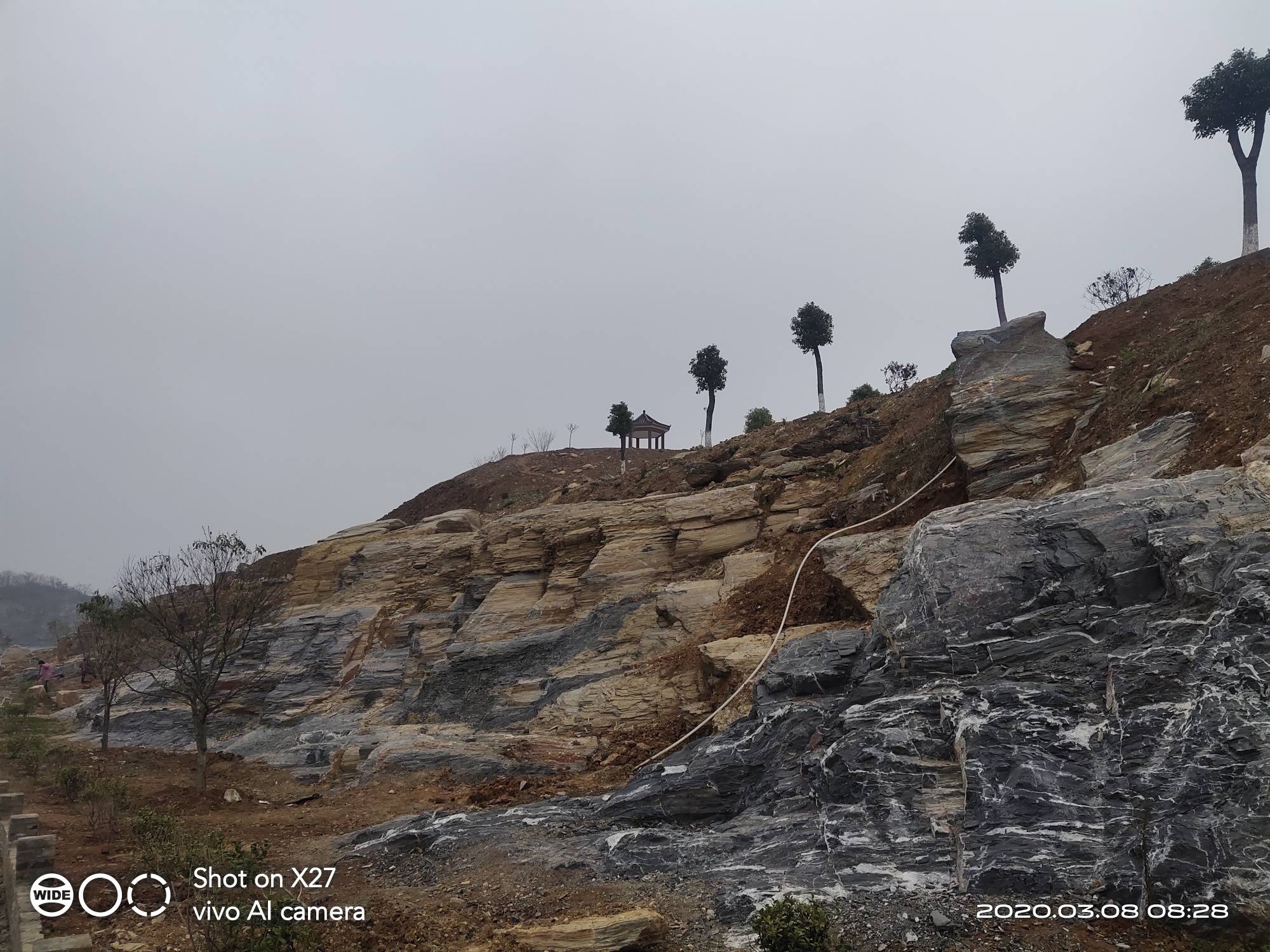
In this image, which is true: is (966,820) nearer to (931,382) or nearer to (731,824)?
(731,824)

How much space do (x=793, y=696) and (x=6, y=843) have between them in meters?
10.6

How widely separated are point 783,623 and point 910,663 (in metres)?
4.24

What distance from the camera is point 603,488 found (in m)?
29.2

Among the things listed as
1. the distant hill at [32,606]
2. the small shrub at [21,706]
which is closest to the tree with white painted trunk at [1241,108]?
the small shrub at [21,706]

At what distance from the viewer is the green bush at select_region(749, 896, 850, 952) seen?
593 centimetres

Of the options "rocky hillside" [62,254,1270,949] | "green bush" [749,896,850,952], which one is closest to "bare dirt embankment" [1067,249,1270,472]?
"rocky hillside" [62,254,1270,949]

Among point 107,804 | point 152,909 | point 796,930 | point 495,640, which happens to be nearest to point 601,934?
point 796,930

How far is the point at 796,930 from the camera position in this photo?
5.99 meters

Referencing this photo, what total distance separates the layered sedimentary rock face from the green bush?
86cm

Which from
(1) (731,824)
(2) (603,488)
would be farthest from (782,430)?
(1) (731,824)

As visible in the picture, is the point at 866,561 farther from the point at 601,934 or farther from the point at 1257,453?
the point at 601,934

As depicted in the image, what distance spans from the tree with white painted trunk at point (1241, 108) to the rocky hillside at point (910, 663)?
647 cm

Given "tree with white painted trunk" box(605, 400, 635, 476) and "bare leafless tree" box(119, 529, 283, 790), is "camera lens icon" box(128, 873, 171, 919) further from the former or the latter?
"tree with white painted trunk" box(605, 400, 635, 476)

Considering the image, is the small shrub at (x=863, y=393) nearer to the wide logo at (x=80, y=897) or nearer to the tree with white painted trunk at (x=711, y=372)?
the tree with white painted trunk at (x=711, y=372)
